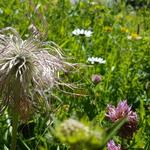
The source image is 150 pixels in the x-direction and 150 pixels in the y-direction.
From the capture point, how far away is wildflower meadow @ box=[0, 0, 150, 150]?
1603 mm

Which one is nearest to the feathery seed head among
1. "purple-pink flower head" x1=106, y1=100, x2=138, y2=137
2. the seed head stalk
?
the seed head stalk

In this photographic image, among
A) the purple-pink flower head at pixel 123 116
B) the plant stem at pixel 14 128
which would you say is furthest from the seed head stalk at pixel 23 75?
the purple-pink flower head at pixel 123 116

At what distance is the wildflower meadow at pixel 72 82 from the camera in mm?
1603

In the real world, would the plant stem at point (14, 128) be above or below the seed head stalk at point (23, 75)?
below

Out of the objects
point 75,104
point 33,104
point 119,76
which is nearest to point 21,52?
point 33,104

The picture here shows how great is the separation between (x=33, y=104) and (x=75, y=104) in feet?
4.20

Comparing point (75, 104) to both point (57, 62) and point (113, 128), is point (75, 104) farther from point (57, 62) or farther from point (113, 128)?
point (113, 128)

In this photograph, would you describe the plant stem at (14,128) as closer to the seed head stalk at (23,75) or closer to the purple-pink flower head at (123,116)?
the seed head stalk at (23,75)

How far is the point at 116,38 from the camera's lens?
5.29 meters

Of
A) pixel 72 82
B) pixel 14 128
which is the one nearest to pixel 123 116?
pixel 14 128

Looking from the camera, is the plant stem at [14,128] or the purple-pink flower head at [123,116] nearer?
the plant stem at [14,128]

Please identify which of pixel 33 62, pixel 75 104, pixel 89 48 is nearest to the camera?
pixel 33 62

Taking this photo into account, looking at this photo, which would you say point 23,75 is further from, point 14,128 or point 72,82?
point 72,82

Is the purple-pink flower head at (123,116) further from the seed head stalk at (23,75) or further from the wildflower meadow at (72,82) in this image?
the seed head stalk at (23,75)
